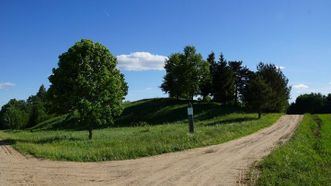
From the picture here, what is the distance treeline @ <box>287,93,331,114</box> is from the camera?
348 feet

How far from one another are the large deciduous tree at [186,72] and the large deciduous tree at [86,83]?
1615 inches

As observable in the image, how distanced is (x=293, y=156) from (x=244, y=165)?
383 centimetres

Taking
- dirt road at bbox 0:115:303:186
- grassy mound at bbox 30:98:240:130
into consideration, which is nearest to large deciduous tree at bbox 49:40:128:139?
dirt road at bbox 0:115:303:186

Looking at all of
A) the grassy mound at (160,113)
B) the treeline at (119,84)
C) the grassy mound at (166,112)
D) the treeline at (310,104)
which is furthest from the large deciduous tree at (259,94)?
the treeline at (310,104)

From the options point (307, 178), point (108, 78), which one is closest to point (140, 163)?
point (307, 178)

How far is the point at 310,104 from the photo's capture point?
11075cm

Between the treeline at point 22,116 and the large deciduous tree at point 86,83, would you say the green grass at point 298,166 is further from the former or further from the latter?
the treeline at point 22,116

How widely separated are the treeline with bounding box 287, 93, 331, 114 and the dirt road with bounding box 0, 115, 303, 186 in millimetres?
89527

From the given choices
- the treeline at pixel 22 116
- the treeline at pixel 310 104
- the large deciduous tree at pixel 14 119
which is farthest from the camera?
the large deciduous tree at pixel 14 119

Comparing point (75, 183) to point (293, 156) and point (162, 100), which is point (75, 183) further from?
point (162, 100)

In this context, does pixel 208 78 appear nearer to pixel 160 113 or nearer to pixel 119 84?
pixel 160 113

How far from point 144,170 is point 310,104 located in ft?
336

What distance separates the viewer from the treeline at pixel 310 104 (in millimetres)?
106188

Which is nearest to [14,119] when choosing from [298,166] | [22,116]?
[22,116]
